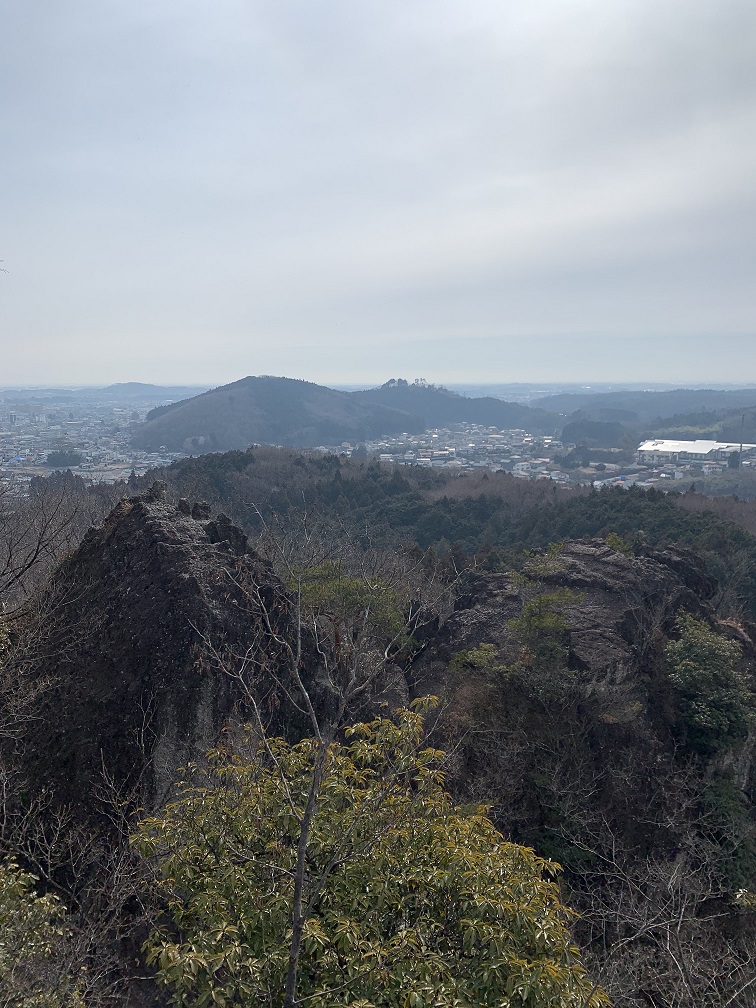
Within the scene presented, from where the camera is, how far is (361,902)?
5.44m

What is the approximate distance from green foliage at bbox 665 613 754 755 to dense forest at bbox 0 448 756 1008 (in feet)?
0.22

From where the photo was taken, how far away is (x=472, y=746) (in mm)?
14961

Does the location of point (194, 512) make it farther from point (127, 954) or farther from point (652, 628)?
point (652, 628)

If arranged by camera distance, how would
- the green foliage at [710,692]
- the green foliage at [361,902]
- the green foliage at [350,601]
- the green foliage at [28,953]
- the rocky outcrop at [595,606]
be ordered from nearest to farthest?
1. the green foliage at [361,902]
2. the green foliage at [28,953]
3. the green foliage at [710,692]
4. the green foliage at [350,601]
5. the rocky outcrop at [595,606]

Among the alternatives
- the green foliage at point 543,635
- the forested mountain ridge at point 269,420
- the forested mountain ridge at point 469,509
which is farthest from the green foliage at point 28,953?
the forested mountain ridge at point 269,420

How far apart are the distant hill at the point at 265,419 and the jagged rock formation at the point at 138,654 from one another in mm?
115535

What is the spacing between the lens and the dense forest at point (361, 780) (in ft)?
17.1

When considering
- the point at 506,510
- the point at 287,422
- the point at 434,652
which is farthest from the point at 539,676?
the point at 287,422

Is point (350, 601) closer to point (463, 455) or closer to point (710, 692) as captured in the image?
point (710, 692)

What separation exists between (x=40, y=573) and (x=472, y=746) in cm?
1523

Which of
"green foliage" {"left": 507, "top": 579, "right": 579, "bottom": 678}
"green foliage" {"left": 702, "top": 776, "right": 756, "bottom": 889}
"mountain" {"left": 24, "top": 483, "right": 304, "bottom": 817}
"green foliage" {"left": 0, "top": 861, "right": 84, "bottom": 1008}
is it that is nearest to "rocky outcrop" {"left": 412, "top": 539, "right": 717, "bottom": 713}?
"green foliage" {"left": 507, "top": 579, "right": 579, "bottom": 678}

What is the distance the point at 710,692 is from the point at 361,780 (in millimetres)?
12884

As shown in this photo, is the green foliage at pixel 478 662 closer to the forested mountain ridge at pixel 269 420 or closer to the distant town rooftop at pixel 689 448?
the distant town rooftop at pixel 689 448

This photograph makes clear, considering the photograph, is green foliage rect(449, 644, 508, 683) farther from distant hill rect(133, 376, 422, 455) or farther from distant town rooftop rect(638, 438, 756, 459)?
distant hill rect(133, 376, 422, 455)
